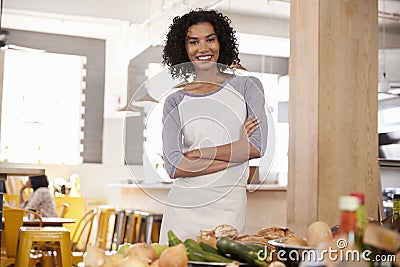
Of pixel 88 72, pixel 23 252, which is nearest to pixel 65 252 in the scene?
pixel 23 252

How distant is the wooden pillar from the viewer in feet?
9.70

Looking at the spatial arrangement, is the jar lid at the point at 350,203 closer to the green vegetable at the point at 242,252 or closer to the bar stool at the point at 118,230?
the green vegetable at the point at 242,252

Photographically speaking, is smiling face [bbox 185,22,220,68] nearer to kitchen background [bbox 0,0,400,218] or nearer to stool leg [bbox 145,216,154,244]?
stool leg [bbox 145,216,154,244]

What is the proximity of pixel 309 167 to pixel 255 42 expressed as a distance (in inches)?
298

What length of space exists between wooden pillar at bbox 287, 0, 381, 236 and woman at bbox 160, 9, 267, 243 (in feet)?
1.70

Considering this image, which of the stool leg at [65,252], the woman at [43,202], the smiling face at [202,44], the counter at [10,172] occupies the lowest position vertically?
the stool leg at [65,252]

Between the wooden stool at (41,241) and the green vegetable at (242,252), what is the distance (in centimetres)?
333

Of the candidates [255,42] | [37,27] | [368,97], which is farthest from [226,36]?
[37,27]

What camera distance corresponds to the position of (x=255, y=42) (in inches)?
409

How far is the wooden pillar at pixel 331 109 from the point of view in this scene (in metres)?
2.96

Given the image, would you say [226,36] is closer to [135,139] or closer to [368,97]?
[135,139]

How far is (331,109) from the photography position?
297cm

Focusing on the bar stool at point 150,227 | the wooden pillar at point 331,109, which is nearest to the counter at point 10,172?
the wooden pillar at point 331,109

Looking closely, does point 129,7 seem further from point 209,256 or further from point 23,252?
point 209,256
